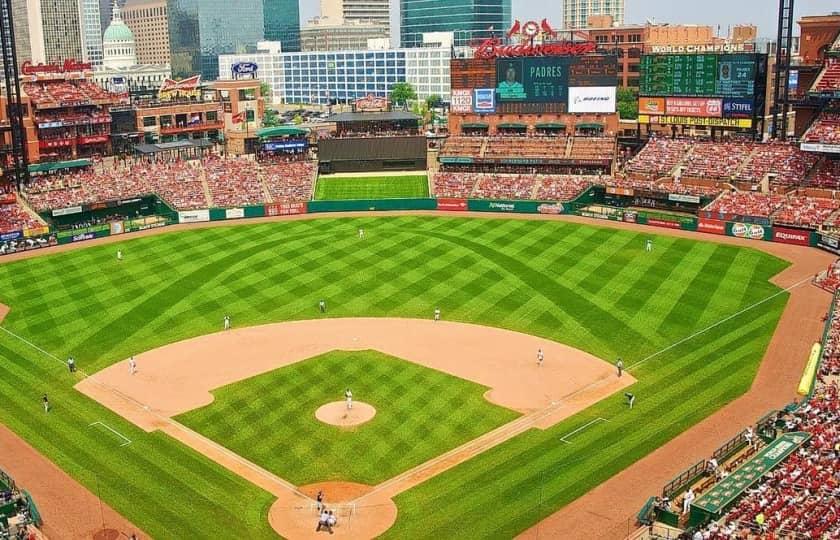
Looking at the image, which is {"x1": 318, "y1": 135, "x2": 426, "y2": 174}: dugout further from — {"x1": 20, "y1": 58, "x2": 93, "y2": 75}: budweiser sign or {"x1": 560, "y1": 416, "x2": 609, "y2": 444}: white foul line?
{"x1": 560, "y1": 416, "x2": 609, "y2": 444}: white foul line

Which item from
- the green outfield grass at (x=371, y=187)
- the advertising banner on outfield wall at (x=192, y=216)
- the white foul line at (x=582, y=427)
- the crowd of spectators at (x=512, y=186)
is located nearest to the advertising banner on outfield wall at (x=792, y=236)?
the crowd of spectators at (x=512, y=186)

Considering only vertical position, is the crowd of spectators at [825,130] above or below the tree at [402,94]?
below

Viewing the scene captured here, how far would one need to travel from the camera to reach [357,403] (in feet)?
139

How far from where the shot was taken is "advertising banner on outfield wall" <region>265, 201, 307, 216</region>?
89.3m

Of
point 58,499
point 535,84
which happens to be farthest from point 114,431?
point 535,84

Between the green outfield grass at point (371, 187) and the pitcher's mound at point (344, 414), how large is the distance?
170 feet

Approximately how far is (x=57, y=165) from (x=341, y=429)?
64.7 metres

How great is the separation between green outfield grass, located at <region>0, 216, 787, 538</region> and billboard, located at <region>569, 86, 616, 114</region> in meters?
19.4

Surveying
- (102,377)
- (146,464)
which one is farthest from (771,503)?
(102,377)

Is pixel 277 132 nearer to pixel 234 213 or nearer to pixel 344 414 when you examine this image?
pixel 234 213

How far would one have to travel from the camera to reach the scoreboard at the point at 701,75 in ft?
278

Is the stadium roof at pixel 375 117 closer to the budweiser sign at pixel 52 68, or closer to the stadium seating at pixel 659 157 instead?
the stadium seating at pixel 659 157

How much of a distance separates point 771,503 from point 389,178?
7328 centimetres

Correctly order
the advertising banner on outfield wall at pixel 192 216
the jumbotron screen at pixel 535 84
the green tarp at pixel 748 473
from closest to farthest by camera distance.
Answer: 1. the green tarp at pixel 748 473
2. the advertising banner on outfield wall at pixel 192 216
3. the jumbotron screen at pixel 535 84
